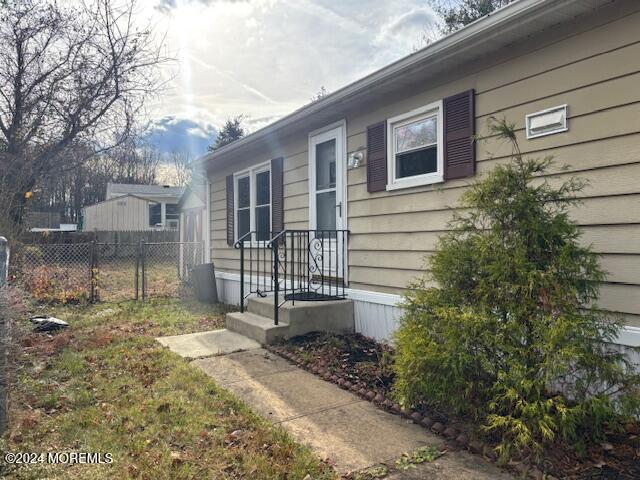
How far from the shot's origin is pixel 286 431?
279cm

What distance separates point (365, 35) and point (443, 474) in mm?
8217

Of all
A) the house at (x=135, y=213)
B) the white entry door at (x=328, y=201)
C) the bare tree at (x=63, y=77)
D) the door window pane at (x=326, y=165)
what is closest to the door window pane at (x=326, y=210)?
the white entry door at (x=328, y=201)

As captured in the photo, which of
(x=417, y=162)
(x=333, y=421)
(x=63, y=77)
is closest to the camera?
(x=333, y=421)

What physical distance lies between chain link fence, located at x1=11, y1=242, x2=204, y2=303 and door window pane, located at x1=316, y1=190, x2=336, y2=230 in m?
4.52

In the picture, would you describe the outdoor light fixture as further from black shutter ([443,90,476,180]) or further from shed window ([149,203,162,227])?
shed window ([149,203,162,227])

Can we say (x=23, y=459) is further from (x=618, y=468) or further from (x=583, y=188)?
(x=583, y=188)

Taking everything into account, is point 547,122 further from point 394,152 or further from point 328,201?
point 328,201

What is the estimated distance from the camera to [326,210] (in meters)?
5.89

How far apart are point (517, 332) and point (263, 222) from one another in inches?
217

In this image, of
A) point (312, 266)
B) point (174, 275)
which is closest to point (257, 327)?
point (312, 266)

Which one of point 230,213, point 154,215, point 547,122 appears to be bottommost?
point 230,213

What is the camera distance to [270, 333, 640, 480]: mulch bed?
7.47ft

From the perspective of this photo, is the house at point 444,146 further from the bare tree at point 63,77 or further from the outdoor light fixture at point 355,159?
the bare tree at point 63,77

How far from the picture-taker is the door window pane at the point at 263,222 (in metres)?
7.38
